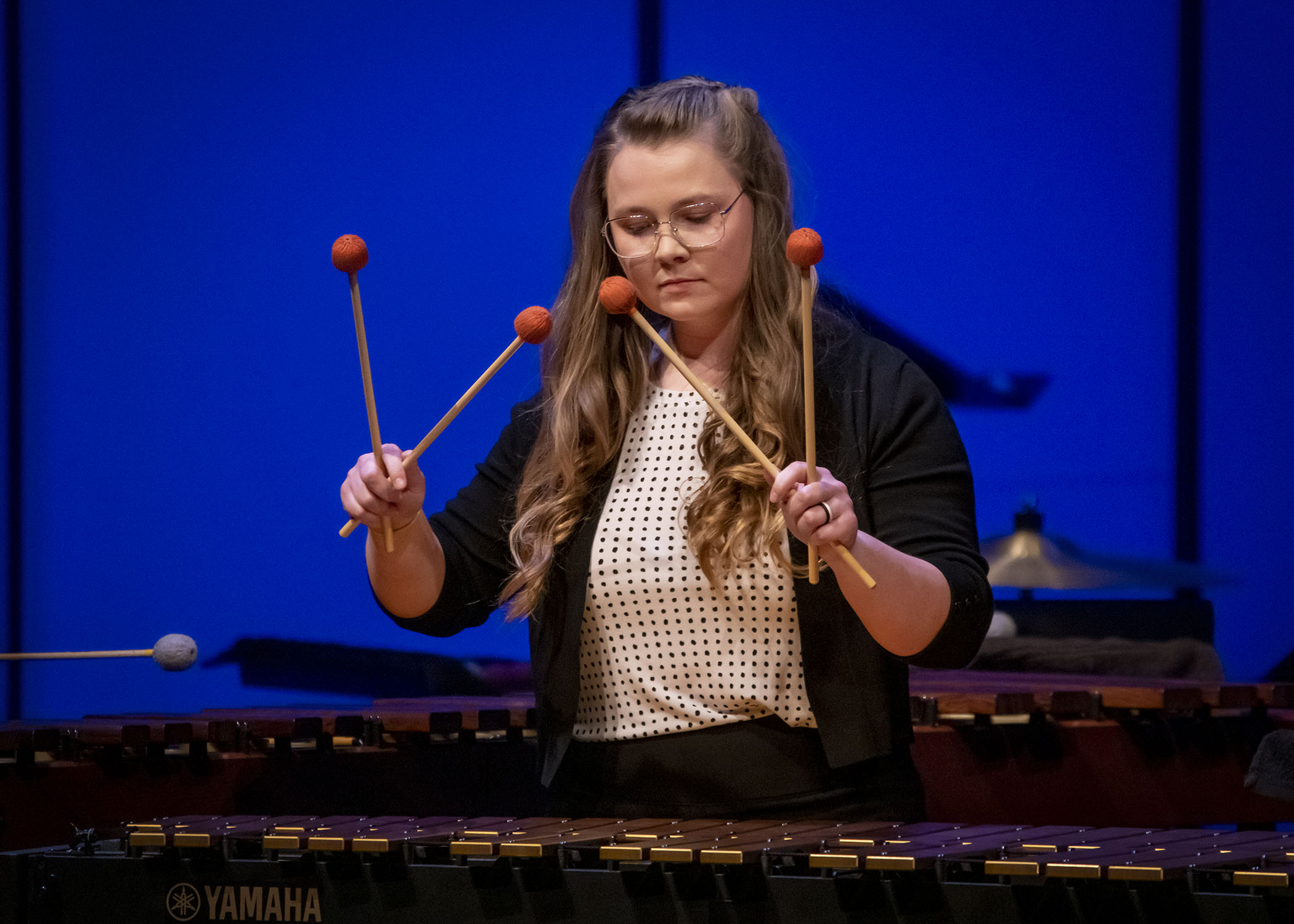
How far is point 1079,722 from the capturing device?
2910mm

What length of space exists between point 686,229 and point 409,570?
0.55 metres

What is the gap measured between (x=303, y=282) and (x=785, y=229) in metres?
2.70

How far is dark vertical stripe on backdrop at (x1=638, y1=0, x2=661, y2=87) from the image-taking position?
436 cm

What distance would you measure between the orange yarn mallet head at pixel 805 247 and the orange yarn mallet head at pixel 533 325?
0.37 meters

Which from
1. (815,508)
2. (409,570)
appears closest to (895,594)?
(815,508)

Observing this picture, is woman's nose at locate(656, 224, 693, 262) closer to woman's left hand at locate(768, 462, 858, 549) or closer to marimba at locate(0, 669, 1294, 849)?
woman's left hand at locate(768, 462, 858, 549)

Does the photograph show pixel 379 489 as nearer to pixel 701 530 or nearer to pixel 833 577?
pixel 701 530

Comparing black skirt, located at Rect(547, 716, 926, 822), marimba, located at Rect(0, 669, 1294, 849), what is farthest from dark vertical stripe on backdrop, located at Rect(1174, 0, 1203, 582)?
black skirt, located at Rect(547, 716, 926, 822)

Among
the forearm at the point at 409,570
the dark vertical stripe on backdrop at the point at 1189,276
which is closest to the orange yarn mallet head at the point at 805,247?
the forearm at the point at 409,570

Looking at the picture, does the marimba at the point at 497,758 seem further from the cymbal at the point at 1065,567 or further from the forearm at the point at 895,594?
the forearm at the point at 895,594

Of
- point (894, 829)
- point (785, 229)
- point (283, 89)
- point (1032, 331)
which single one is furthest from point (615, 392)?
point (283, 89)

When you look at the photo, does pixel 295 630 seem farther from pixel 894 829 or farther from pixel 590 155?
pixel 894 829

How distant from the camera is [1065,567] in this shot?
4.10m

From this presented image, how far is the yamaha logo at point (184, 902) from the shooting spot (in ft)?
5.72
